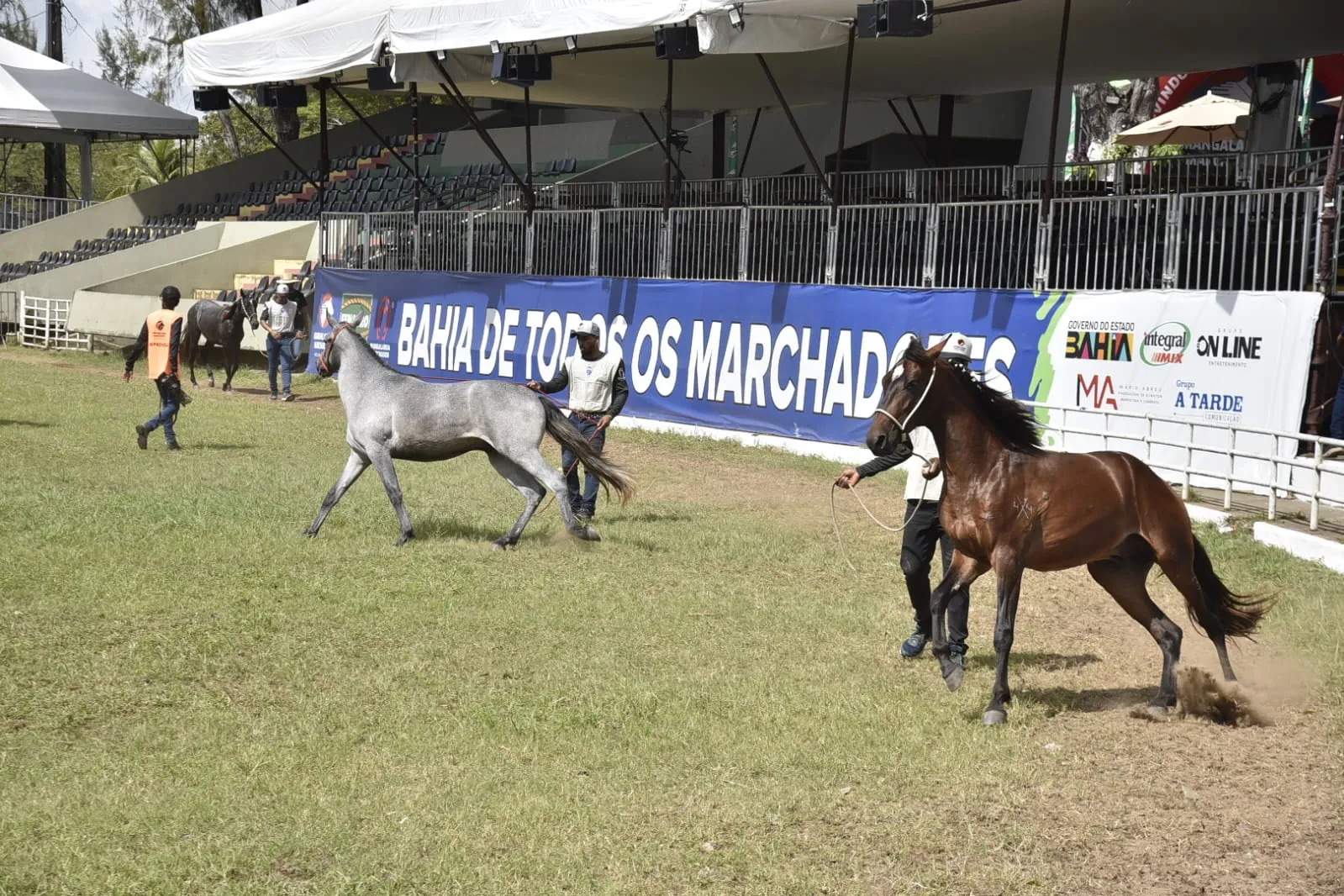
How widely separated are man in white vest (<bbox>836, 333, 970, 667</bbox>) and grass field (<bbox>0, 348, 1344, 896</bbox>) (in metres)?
0.24

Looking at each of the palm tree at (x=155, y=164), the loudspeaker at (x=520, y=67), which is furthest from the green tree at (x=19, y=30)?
the loudspeaker at (x=520, y=67)

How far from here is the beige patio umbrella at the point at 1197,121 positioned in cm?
2453

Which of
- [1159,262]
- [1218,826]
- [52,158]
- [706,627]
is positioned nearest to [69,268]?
[52,158]

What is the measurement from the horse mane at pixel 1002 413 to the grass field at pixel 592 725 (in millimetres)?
1400

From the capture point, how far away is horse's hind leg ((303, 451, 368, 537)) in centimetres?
1177

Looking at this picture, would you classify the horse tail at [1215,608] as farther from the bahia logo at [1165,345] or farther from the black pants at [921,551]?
the bahia logo at [1165,345]

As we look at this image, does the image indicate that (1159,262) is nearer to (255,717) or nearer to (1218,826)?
(1218,826)

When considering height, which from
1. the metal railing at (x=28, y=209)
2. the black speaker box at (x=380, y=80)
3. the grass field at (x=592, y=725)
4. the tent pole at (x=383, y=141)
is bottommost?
the grass field at (x=592, y=725)

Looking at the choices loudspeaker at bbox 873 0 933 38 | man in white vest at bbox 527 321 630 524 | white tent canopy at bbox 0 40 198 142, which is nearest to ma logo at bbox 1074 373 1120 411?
loudspeaker at bbox 873 0 933 38

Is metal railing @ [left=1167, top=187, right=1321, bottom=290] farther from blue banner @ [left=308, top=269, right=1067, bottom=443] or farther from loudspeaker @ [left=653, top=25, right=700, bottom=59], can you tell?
loudspeaker @ [left=653, top=25, right=700, bottom=59]

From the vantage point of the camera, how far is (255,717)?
287 inches

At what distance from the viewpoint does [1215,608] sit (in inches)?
324

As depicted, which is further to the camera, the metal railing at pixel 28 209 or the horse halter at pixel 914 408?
the metal railing at pixel 28 209

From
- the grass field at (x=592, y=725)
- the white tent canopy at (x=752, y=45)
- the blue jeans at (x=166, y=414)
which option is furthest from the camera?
the white tent canopy at (x=752, y=45)
